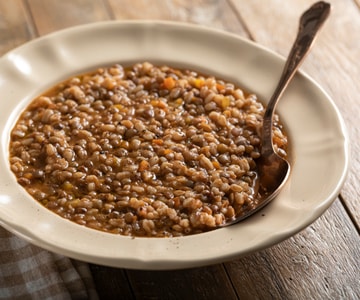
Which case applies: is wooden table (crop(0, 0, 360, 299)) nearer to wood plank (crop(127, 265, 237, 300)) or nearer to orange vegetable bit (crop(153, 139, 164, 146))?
wood plank (crop(127, 265, 237, 300))

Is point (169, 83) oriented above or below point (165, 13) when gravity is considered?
above

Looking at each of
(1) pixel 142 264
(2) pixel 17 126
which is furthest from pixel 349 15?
(1) pixel 142 264

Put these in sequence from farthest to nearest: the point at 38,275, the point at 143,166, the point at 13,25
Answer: the point at 13,25 → the point at 143,166 → the point at 38,275

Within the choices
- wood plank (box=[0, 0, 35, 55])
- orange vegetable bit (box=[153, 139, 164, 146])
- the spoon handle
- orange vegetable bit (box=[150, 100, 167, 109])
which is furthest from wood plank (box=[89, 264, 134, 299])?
wood plank (box=[0, 0, 35, 55])

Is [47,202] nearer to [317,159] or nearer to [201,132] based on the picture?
[201,132]

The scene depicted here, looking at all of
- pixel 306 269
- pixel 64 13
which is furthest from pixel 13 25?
pixel 306 269

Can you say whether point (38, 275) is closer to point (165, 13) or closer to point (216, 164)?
point (216, 164)
